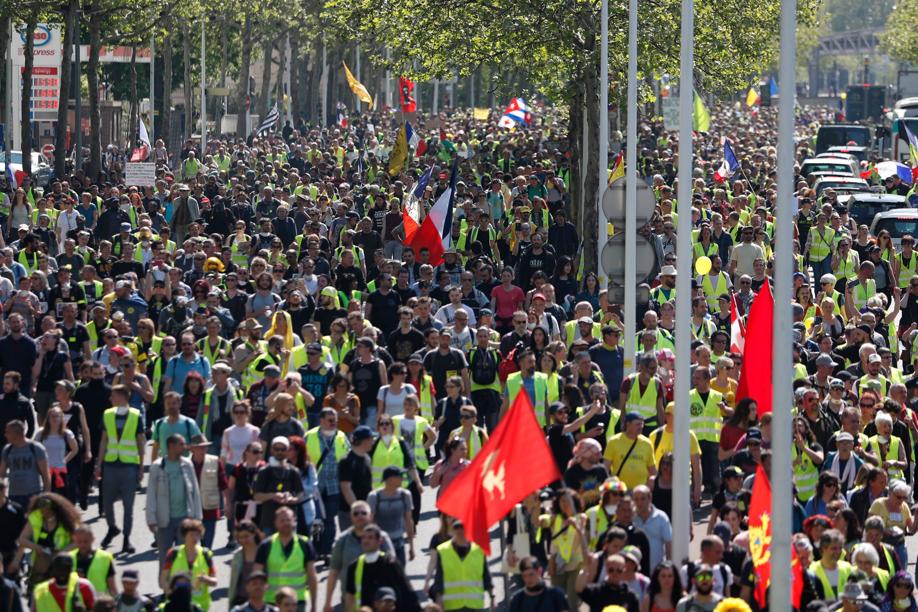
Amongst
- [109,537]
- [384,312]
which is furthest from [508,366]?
[109,537]

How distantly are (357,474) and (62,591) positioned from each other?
326cm

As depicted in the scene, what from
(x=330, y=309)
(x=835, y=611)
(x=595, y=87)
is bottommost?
(x=835, y=611)

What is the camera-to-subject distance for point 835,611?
42.3 ft

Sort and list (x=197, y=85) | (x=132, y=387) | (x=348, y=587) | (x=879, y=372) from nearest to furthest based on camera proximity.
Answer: (x=348, y=587)
(x=132, y=387)
(x=879, y=372)
(x=197, y=85)

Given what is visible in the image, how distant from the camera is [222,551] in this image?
16.5 meters

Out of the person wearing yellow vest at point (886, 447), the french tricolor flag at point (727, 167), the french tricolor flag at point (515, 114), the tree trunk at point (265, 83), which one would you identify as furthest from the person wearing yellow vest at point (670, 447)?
the tree trunk at point (265, 83)

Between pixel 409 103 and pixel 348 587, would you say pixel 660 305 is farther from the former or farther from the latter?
pixel 409 103

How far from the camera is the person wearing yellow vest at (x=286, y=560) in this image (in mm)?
13023

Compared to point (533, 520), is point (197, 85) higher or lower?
higher

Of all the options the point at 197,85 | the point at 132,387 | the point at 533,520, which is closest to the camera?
the point at 533,520

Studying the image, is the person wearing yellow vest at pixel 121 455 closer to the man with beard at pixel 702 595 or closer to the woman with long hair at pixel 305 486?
the woman with long hair at pixel 305 486

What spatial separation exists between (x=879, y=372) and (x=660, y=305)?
4.20m

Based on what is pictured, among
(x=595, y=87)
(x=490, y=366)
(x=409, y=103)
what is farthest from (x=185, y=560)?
(x=409, y=103)

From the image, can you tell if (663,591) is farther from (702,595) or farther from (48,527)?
(48,527)
